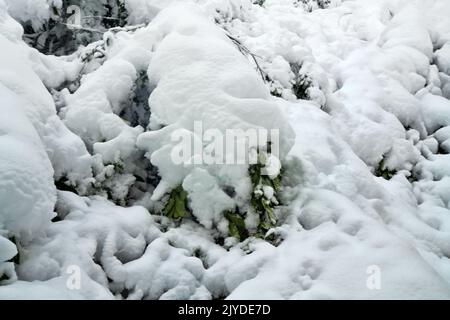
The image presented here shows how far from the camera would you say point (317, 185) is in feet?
11.2

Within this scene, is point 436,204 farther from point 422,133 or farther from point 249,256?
point 249,256

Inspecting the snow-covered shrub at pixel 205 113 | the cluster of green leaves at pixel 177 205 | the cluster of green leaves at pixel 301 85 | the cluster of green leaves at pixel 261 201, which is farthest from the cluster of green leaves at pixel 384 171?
the cluster of green leaves at pixel 177 205

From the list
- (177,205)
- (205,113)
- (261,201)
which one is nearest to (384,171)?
(261,201)

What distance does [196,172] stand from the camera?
3.02 m

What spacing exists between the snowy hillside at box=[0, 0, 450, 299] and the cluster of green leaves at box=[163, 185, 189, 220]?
1 cm

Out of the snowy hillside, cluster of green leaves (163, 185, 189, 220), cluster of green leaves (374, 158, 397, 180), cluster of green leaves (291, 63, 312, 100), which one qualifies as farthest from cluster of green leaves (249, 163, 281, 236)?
cluster of green leaves (291, 63, 312, 100)

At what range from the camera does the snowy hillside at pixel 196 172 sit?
8.02 ft

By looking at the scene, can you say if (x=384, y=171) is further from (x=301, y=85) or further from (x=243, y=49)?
(x=243, y=49)

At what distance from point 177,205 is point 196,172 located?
0.30 meters

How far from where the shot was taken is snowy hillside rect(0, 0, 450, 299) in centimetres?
245

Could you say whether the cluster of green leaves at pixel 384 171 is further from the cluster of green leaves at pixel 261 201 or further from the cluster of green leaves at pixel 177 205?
the cluster of green leaves at pixel 177 205

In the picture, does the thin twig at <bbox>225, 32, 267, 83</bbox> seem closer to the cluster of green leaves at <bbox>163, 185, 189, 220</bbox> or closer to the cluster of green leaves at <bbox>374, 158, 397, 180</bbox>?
the cluster of green leaves at <bbox>374, 158, 397, 180</bbox>

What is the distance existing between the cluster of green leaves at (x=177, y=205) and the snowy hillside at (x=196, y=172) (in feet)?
0.04
